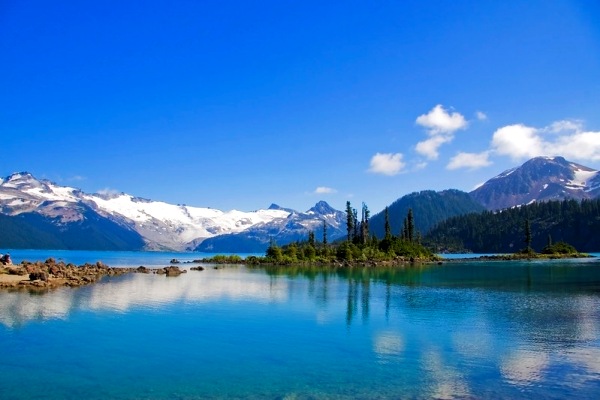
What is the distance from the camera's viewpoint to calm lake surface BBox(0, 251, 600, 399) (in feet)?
84.6

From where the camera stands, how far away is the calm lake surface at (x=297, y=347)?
25797 mm

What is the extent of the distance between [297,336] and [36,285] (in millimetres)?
51879

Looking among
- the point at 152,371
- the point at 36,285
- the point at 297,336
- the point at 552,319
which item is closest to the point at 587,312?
the point at 552,319

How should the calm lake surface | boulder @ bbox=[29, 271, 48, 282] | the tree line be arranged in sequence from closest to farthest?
the calm lake surface → boulder @ bbox=[29, 271, 48, 282] → the tree line

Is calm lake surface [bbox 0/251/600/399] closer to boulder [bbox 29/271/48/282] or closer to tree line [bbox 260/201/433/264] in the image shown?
boulder [bbox 29/271/48/282]

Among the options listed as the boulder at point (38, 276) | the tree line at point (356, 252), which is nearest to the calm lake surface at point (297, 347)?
the boulder at point (38, 276)

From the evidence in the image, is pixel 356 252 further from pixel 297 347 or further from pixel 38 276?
pixel 297 347

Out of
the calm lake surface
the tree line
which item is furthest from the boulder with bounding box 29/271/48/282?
the tree line

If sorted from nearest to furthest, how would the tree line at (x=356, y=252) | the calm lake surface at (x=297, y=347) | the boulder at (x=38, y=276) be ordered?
the calm lake surface at (x=297, y=347) < the boulder at (x=38, y=276) < the tree line at (x=356, y=252)

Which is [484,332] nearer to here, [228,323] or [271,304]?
[228,323]

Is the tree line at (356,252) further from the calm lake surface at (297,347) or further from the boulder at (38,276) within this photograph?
the calm lake surface at (297,347)

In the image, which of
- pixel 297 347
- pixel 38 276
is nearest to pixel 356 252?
pixel 38 276

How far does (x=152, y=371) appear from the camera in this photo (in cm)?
2909

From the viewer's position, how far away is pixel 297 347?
35.7 metres
